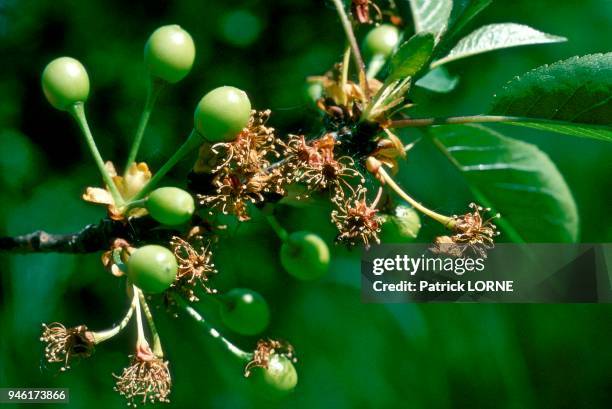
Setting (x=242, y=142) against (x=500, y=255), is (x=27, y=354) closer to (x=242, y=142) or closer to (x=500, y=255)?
(x=242, y=142)

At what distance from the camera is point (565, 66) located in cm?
121

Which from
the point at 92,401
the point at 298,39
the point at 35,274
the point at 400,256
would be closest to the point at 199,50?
the point at 298,39

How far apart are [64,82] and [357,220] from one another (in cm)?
58

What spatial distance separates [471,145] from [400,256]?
307 millimetres

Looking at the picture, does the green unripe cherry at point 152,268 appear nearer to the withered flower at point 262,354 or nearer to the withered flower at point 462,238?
the withered flower at point 262,354

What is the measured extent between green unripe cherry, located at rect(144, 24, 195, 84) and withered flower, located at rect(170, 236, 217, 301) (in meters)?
0.30

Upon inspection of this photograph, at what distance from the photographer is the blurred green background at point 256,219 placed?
1.93m

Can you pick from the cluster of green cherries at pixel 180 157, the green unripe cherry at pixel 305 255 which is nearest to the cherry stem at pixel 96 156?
the cluster of green cherries at pixel 180 157

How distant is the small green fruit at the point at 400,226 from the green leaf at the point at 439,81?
0.81 feet

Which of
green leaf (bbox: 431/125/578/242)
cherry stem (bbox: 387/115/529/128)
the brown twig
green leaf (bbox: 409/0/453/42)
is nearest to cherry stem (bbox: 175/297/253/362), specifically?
the brown twig

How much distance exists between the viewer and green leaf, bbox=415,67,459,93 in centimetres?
140

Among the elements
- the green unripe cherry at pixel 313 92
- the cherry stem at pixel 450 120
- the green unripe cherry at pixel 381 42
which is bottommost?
the cherry stem at pixel 450 120

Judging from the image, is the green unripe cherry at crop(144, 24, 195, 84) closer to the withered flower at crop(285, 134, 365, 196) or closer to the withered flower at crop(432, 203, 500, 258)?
the withered flower at crop(285, 134, 365, 196)

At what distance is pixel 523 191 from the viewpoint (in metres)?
1.65
